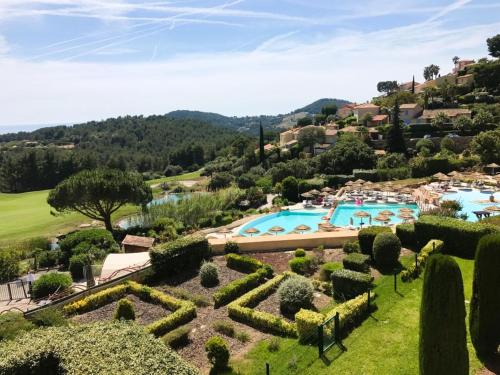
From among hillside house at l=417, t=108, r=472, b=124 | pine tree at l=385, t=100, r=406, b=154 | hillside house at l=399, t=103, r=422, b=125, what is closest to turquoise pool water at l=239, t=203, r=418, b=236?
pine tree at l=385, t=100, r=406, b=154

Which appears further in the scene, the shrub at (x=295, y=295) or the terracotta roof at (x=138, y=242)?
the terracotta roof at (x=138, y=242)

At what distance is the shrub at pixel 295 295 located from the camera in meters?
14.5

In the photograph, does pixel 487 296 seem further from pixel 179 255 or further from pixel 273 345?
pixel 179 255

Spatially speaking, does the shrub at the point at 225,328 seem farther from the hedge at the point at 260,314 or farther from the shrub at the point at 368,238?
the shrub at the point at 368,238

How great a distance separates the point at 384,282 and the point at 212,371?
8.18 m

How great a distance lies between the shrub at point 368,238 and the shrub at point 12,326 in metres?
14.1

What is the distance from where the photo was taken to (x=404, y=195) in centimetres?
3734

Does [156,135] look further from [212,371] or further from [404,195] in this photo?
[212,371]

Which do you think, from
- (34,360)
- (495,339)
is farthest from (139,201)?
(495,339)

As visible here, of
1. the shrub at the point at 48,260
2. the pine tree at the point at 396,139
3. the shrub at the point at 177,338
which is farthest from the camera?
the pine tree at the point at 396,139

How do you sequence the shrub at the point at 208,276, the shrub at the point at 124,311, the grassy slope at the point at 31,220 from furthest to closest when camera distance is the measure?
1. the grassy slope at the point at 31,220
2. the shrub at the point at 208,276
3. the shrub at the point at 124,311

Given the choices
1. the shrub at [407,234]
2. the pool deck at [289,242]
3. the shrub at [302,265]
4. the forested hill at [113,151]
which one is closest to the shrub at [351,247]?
the pool deck at [289,242]

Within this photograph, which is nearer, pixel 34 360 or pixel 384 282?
pixel 34 360

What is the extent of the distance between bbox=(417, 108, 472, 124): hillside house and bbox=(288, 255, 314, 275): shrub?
57.8 metres
